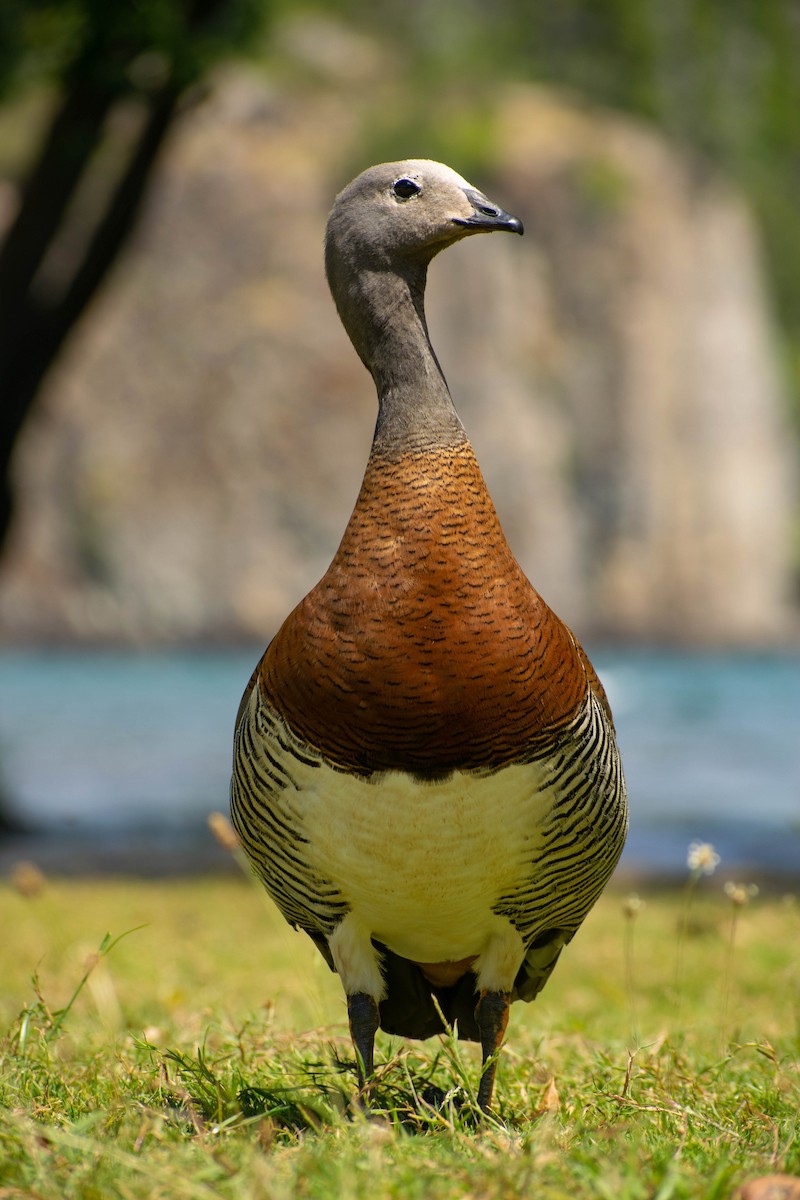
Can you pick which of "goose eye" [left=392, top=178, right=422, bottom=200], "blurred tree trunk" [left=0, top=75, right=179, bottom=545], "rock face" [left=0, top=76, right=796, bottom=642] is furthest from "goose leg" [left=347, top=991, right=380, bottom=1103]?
"rock face" [left=0, top=76, right=796, bottom=642]

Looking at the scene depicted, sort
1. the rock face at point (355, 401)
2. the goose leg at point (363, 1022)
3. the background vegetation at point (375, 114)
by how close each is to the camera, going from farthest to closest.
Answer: the rock face at point (355, 401) → the background vegetation at point (375, 114) → the goose leg at point (363, 1022)

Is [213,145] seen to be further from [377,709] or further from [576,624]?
[377,709]

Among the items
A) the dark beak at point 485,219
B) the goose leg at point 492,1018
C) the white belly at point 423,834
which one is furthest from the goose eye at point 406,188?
the goose leg at point 492,1018

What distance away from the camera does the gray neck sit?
9.36ft

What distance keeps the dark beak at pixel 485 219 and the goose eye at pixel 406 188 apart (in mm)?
113

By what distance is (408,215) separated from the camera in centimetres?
303

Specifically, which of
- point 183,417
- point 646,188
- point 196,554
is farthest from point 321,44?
point 196,554

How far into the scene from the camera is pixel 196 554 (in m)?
28.5

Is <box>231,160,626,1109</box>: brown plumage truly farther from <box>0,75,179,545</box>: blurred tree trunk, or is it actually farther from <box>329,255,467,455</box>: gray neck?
<box>0,75,179,545</box>: blurred tree trunk

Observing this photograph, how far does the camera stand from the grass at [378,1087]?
2.07 meters

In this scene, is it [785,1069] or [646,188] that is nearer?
[785,1069]

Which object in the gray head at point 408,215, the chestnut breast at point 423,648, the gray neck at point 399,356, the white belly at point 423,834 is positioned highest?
the gray head at point 408,215

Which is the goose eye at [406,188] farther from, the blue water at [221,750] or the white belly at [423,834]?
the blue water at [221,750]

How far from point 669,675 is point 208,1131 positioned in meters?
22.4
